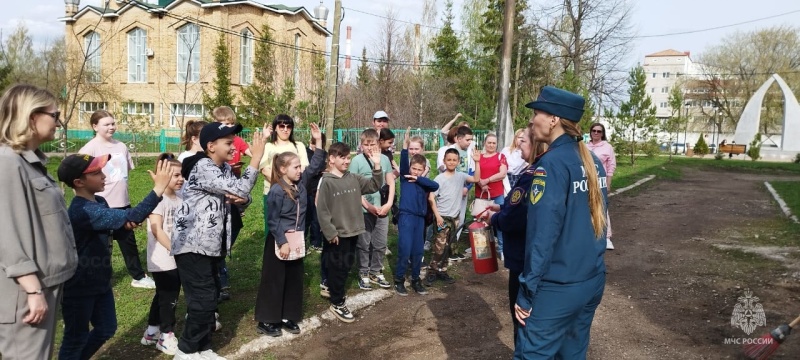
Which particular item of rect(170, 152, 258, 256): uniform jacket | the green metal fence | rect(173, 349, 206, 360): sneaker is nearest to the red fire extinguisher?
rect(170, 152, 258, 256): uniform jacket

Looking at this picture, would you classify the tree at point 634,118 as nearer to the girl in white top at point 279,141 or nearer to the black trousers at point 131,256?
the girl in white top at point 279,141

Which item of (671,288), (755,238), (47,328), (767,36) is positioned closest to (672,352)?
(671,288)

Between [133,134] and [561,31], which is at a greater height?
[561,31]

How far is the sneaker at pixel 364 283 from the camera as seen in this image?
6.61 metres

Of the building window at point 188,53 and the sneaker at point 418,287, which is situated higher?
the building window at point 188,53

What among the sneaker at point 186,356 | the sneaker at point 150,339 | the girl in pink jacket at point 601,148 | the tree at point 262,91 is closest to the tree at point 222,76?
the tree at point 262,91

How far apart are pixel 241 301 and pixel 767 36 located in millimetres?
58651

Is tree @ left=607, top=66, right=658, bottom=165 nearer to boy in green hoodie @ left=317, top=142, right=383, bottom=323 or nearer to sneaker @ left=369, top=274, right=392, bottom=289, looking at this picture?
sneaker @ left=369, top=274, right=392, bottom=289

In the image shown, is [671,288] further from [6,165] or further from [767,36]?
[767,36]

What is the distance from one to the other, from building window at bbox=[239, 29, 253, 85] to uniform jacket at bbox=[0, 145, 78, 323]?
33.6 metres

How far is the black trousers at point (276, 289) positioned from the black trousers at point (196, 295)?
0.73 meters

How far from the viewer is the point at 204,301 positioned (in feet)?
14.2

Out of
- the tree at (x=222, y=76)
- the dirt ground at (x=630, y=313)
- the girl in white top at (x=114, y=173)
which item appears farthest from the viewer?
the tree at (x=222, y=76)

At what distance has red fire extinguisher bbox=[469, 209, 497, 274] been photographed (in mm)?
4328
